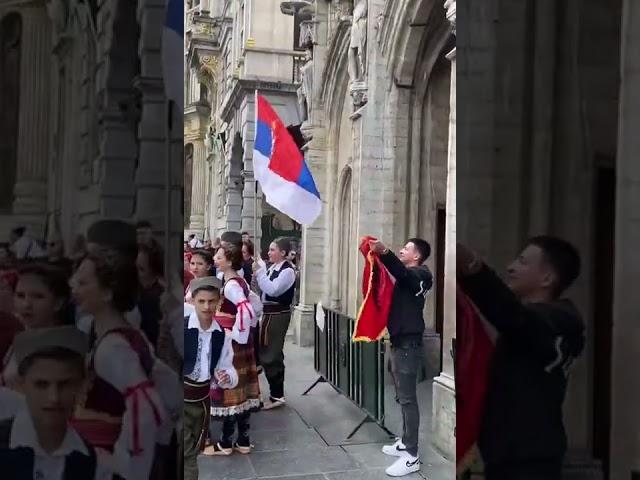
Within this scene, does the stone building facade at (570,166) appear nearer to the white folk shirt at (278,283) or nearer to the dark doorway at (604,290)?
the dark doorway at (604,290)

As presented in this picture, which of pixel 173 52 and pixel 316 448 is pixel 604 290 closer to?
pixel 173 52

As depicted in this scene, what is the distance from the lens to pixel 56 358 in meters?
1.92

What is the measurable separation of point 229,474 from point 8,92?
438 centimetres

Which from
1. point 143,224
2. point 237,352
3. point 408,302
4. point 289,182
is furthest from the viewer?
point 289,182

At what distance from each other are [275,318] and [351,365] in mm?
1123

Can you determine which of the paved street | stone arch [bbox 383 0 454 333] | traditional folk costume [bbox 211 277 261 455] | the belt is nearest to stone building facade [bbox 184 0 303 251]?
stone arch [bbox 383 0 454 333]

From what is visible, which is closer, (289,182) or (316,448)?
(316,448)

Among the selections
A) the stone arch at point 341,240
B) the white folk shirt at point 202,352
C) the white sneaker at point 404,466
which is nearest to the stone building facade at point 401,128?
the stone arch at point 341,240

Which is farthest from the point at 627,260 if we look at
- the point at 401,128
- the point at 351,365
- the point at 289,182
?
the point at 401,128

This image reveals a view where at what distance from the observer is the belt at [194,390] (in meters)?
4.77

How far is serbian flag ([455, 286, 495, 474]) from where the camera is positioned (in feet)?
6.76

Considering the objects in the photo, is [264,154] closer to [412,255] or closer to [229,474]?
[412,255]

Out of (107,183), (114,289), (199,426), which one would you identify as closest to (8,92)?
(107,183)

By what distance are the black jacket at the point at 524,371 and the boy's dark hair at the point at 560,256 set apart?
0.09 m
